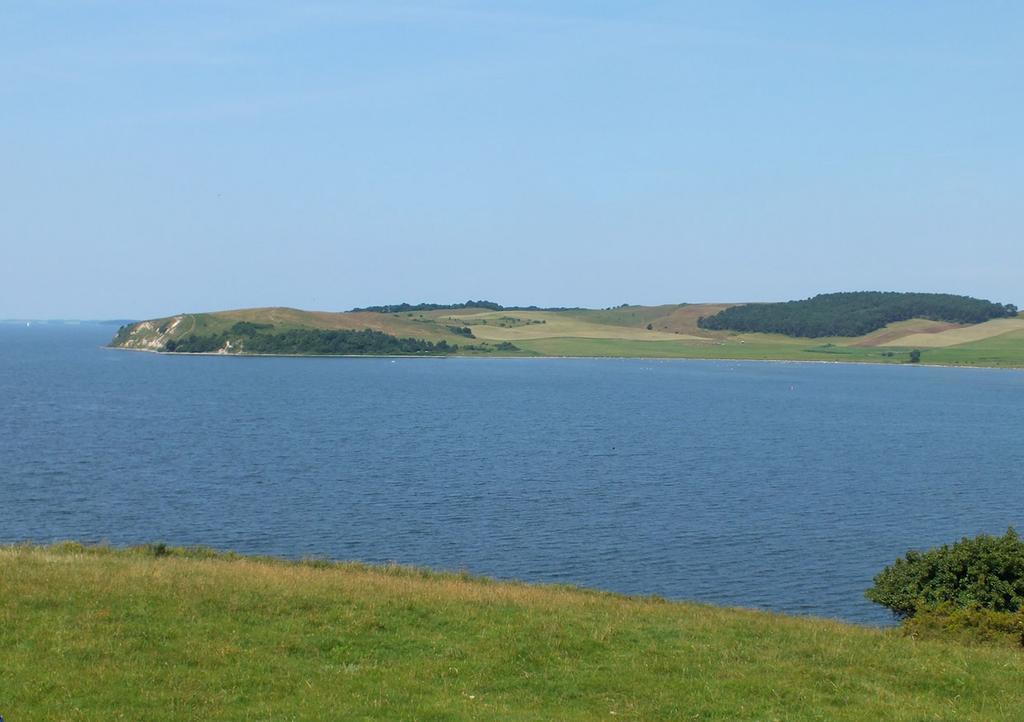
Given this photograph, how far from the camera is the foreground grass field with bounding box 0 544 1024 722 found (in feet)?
49.0

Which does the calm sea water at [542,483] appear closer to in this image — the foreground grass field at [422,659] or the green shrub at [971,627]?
the green shrub at [971,627]

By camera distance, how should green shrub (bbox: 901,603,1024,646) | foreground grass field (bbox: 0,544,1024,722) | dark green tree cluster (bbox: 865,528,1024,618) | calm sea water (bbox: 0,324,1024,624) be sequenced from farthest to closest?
calm sea water (bbox: 0,324,1024,624)
dark green tree cluster (bbox: 865,528,1024,618)
green shrub (bbox: 901,603,1024,646)
foreground grass field (bbox: 0,544,1024,722)

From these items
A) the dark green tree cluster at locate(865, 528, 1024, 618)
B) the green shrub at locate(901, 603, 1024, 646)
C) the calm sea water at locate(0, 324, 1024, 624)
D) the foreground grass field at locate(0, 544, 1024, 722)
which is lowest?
the calm sea water at locate(0, 324, 1024, 624)

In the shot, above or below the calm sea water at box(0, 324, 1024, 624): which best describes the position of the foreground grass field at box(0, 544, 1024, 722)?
above

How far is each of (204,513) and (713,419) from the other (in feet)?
239

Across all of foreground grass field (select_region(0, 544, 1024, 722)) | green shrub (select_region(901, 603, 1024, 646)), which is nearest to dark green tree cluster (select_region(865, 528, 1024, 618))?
green shrub (select_region(901, 603, 1024, 646))

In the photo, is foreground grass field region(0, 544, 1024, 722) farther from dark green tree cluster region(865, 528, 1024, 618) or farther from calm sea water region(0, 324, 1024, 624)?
calm sea water region(0, 324, 1024, 624)

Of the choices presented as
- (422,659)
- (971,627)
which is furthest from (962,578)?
(422,659)

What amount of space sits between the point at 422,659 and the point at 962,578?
72.5ft

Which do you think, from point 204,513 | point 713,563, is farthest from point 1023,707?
point 204,513

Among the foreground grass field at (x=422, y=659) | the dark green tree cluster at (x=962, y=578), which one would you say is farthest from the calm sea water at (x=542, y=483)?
the foreground grass field at (x=422, y=659)

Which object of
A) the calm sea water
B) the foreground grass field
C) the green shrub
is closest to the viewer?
the foreground grass field

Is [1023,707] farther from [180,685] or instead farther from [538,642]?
[180,685]

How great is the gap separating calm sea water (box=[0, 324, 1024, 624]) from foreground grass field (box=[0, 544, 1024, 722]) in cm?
2113
